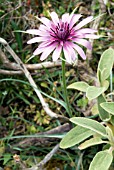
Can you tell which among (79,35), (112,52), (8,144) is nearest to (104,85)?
(112,52)

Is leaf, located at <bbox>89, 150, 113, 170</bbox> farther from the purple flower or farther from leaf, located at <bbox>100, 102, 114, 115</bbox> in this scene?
the purple flower

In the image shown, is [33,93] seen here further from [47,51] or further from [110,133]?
[47,51]

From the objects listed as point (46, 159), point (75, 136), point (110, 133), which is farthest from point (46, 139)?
point (110, 133)

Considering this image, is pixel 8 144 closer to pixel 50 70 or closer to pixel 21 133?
pixel 21 133

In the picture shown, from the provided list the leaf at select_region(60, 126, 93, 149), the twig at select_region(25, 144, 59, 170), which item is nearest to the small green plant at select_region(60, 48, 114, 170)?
the leaf at select_region(60, 126, 93, 149)

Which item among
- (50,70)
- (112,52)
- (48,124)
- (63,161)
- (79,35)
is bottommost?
(63,161)
